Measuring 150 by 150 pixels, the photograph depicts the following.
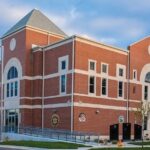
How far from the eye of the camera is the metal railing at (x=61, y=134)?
126ft

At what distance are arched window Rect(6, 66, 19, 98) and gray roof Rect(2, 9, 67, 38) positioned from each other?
5.37 m

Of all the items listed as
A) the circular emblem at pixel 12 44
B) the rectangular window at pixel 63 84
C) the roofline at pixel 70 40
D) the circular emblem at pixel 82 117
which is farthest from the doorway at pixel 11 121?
the circular emblem at pixel 82 117

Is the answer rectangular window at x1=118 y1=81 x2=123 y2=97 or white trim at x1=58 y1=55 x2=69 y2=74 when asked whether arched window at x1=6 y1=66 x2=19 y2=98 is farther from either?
rectangular window at x1=118 y1=81 x2=123 y2=97

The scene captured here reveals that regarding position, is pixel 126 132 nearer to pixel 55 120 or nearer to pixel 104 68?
pixel 104 68

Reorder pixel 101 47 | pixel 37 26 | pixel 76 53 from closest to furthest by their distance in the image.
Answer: pixel 76 53
pixel 101 47
pixel 37 26

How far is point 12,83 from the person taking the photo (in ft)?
167

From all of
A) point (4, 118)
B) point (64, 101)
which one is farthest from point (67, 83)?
point (4, 118)

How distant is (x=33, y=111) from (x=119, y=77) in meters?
11.4

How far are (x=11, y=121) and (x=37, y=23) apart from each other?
43.4ft

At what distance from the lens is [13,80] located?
50.7 meters

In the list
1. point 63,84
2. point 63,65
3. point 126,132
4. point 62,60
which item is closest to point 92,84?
point 63,84

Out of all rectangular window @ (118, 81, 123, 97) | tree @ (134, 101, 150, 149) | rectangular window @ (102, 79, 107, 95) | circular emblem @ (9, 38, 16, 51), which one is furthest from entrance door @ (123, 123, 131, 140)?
circular emblem @ (9, 38, 16, 51)

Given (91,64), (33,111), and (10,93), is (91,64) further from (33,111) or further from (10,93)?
(10,93)

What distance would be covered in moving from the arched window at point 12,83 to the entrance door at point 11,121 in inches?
90.4
